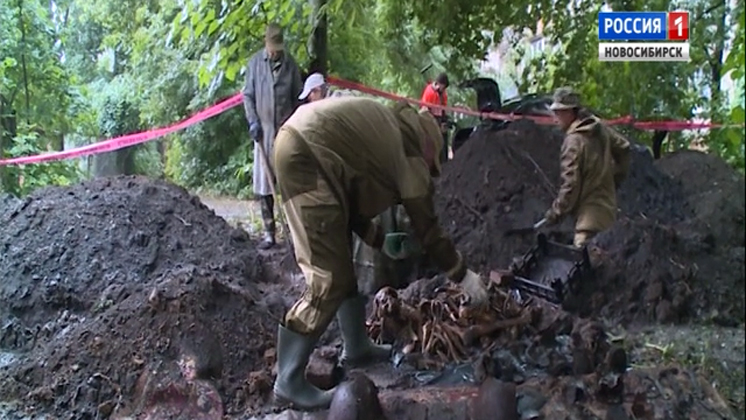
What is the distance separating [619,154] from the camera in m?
3.07

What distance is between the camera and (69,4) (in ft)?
10.6

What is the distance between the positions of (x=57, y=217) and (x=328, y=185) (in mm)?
1187

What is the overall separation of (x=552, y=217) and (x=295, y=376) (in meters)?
1.01

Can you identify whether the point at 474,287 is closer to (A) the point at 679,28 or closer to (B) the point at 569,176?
(B) the point at 569,176

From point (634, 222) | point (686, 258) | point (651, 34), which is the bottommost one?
point (686, 258)

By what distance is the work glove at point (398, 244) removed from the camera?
332 cm

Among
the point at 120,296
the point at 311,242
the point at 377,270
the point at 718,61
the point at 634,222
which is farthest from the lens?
the point at 377,270

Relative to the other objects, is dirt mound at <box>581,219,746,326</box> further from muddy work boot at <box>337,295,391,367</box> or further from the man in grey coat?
the man in grey coat

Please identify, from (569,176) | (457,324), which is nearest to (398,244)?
(457,324)

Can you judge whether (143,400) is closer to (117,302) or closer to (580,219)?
(117,302)

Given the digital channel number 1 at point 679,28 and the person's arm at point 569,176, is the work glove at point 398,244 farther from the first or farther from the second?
the digital channel number 1 at point 679,28

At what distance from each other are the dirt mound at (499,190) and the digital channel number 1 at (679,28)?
57cm

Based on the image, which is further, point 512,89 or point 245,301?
point 245,301

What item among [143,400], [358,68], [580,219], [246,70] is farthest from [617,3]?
[143,400]
